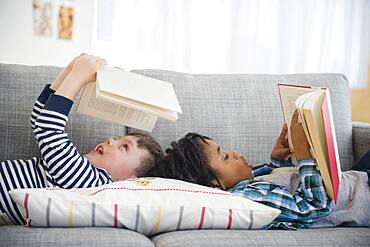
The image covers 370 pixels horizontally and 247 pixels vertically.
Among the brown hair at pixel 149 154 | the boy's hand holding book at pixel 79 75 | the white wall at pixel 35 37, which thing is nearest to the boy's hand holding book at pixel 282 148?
the brown hair at pixel 149 154

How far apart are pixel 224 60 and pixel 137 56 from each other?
46 centimetres

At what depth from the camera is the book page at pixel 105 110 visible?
64.4 inches

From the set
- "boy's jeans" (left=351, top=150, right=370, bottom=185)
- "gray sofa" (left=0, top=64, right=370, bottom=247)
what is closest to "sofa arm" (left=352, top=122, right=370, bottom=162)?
"gray sofa" (left=0, top=64, right=370, bottom=247)

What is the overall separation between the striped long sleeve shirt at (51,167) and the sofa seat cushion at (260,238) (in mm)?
261

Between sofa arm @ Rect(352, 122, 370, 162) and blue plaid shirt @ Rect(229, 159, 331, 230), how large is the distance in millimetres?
504

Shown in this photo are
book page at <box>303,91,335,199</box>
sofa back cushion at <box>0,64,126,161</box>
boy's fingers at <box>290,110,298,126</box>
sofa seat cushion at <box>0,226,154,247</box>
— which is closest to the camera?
sofa seat cushion at <box>0,226,154,247</box>

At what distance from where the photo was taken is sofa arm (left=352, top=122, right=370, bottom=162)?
6.51ft

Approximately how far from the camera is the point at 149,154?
1.71 metres

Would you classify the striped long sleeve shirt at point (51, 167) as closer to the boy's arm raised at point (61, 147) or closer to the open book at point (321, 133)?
the boy's arm raised at point (61, 147)

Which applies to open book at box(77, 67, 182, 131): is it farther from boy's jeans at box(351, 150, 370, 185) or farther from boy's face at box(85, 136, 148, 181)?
boy's jeans at box(351, 150, 370, 185)

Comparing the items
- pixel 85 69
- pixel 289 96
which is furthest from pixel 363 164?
pixel 85 69

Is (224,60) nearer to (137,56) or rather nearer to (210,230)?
(137,56)

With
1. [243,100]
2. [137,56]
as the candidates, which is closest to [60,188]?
[243,100]

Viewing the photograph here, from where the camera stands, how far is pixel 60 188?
144 cm
